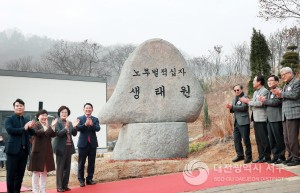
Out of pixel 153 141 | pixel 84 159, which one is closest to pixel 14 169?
pixel 84 159

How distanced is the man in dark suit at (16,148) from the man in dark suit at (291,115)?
3.65m

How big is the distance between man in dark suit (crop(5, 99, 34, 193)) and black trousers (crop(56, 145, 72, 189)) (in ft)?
1.69

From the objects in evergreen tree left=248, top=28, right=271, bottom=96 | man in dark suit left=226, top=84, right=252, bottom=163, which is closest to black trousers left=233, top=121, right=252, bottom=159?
man in dark suit left=226, top=84, right=252, bottom=163

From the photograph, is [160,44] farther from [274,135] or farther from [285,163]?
[285,163]

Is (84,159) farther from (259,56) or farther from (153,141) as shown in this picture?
(259,56)

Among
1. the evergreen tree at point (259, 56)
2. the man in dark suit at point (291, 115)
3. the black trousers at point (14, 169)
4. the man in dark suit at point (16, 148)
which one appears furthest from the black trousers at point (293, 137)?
the evergreen tree at point (259, 56)

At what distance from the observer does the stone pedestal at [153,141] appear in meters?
6.87

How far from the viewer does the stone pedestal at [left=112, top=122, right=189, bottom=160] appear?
6.87 m

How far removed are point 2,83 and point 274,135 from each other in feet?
38.2

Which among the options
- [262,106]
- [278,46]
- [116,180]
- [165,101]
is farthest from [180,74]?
[278,46]

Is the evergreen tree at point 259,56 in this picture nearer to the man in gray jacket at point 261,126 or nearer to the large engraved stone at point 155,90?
the large engraved stone at point 155,90

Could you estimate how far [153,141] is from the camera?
22.6ft

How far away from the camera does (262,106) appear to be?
19.1 feet

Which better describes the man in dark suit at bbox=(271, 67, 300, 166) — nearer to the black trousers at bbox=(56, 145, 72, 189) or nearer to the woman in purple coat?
the black trousers at bbox=(56, 145, 72, 189)
